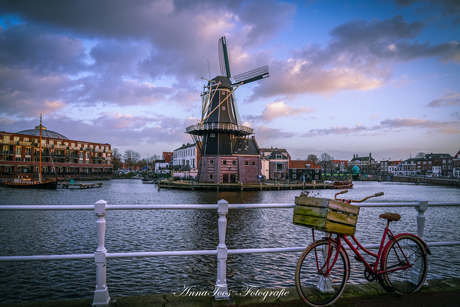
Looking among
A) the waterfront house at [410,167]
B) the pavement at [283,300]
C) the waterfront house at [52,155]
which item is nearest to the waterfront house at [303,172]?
the waterfront house at [52,155]

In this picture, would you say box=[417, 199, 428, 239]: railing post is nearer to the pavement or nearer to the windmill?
the pavement

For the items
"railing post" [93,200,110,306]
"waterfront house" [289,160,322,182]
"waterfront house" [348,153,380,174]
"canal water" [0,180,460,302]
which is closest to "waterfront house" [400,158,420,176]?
"waterfront house" [348,153,380,174]

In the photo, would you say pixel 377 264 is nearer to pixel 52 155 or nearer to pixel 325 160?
pixel 52 155

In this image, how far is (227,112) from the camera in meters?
50.5

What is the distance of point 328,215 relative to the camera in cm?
327

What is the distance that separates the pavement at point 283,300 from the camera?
3529 millimetres

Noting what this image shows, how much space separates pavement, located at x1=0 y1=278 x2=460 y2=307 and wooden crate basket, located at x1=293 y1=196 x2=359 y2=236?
110 cm

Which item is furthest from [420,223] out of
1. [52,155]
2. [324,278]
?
[52,155]

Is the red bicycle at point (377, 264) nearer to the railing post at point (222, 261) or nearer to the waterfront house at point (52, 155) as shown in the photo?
the railing post at point (222, 261)

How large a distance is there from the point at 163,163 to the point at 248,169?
235 feet

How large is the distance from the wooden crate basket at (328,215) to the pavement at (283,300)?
3.62 feet

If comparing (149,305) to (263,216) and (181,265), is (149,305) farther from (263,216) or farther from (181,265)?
(263,216)

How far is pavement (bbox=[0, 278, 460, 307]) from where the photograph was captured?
353 cm

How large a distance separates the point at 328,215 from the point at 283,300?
1.36m
